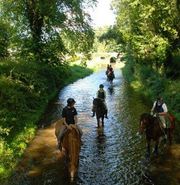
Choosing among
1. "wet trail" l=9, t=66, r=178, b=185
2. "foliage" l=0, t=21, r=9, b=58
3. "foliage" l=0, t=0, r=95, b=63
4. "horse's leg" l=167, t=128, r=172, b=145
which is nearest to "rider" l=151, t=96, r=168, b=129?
"horse's leg" l=167, t=128, r=172, b=145

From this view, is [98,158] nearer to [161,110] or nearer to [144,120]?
[144,120]

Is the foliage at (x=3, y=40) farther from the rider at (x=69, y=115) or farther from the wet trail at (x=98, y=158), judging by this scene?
the rider at (x=69, y=115)

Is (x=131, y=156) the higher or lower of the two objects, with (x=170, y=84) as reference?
lower

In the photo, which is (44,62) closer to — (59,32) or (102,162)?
(59,32)

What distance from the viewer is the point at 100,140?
1881 cm

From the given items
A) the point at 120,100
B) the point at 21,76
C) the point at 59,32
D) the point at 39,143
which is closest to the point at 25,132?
the point at 39,143

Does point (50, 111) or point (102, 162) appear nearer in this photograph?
point (102, 162)

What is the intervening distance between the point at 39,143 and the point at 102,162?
4269 mm

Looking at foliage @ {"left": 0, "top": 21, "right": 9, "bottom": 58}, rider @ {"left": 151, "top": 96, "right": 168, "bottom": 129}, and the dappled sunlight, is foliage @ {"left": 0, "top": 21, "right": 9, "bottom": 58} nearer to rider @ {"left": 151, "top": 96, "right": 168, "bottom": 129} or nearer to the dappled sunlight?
the dappled sunlight

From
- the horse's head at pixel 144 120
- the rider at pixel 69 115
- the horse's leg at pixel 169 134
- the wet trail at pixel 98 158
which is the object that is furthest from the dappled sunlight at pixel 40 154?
the horse's leg at pixel 169 134

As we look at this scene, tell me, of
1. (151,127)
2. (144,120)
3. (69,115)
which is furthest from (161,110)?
(69,115)

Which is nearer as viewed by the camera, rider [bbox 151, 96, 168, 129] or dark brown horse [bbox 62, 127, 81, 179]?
dark brown horse [bbox 62, 127, 81, 179]

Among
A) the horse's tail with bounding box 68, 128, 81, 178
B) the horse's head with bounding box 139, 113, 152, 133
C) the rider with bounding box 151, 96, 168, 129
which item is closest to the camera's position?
the horse's tail with bounding box 68, 128, 81, 178

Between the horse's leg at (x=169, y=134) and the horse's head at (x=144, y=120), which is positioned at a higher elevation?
the horse's head at (x=144, y=120)
